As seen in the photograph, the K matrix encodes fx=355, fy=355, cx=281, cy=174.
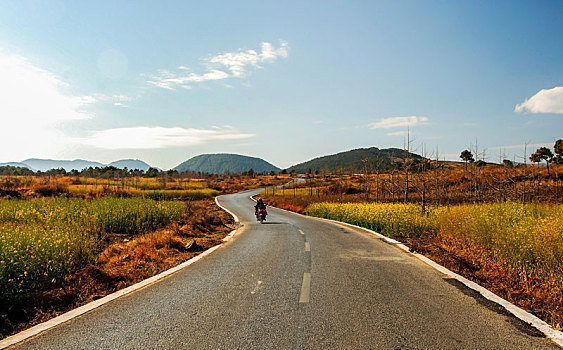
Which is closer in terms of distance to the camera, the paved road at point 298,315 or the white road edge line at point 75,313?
the paved road at point 298,315

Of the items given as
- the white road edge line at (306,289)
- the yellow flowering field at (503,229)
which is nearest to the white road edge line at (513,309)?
the yellow flowering field at (503,229)

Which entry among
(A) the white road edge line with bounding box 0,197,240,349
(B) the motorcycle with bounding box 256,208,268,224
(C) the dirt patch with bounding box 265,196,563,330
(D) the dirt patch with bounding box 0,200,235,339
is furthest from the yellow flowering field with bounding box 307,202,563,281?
(B) the motorcycle with bounding box 256,208,268,224

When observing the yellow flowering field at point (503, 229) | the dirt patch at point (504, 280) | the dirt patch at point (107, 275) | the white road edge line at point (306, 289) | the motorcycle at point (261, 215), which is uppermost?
the yellow flowering field at point (503, 229)

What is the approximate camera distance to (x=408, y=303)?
228 inches

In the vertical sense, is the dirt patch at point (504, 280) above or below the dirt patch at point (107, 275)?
above

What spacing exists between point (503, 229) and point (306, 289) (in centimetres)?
549

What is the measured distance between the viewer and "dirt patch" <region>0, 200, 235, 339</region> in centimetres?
554

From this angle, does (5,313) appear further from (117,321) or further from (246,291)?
(246,291)

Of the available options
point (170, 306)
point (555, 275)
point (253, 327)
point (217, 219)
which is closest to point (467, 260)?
point (555, 275)

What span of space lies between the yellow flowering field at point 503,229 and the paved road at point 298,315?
5.64 feet

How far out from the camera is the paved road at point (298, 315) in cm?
430

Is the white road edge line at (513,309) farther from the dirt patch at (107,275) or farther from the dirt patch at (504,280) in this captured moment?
the dirt patch at (107,275)

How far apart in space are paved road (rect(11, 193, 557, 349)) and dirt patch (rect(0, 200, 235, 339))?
0.79 meters

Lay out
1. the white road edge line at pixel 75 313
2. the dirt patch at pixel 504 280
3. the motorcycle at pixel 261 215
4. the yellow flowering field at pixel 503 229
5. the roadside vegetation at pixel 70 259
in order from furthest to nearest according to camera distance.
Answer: the motorcycle at pixel 261 215 < the yellow flowering field at pixel 503 229 < the roadside vegetation at pixel 70 259 < the dirt patch at pixel 504 280 < the white road edge line at pixel 75 313
